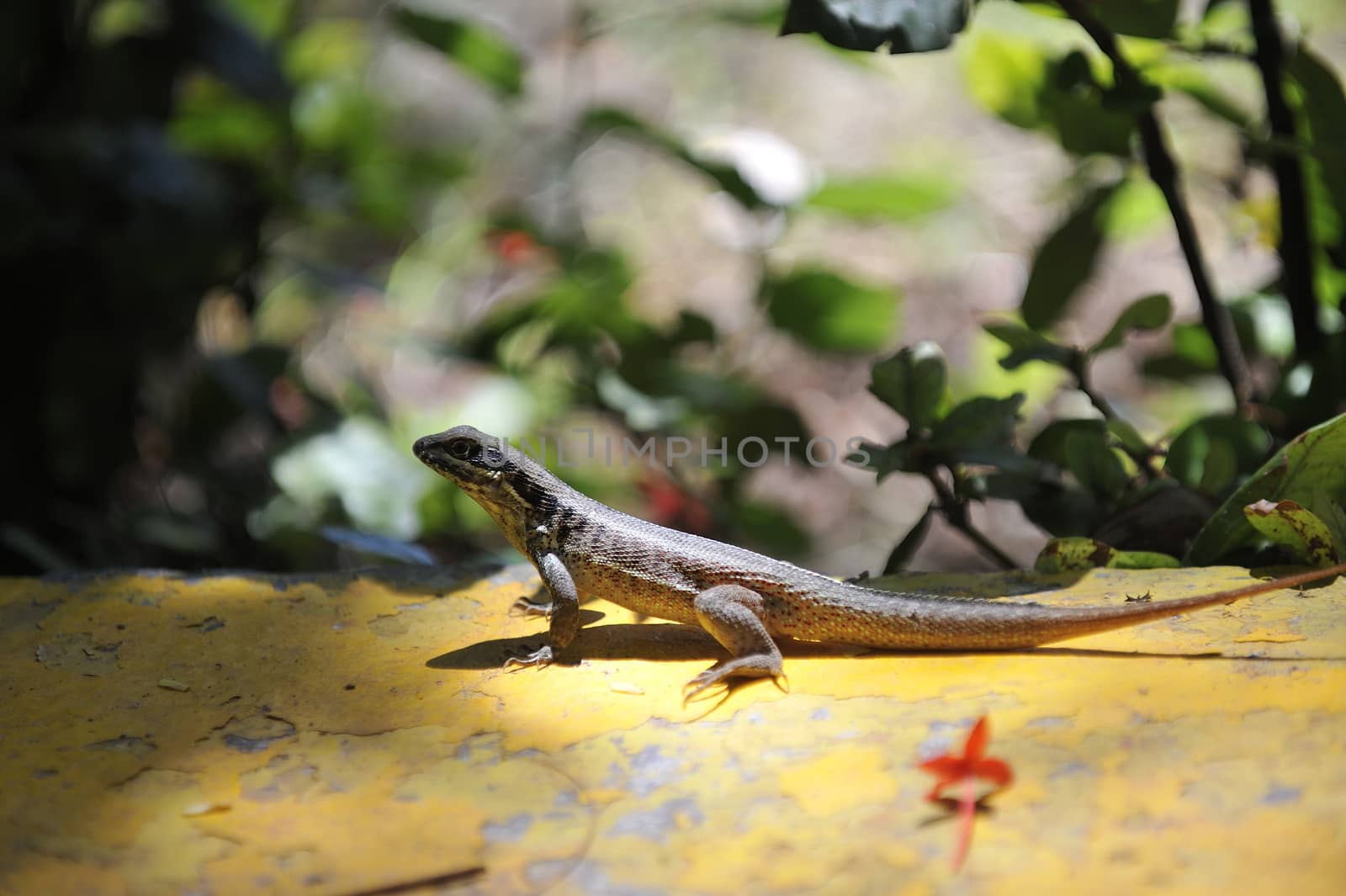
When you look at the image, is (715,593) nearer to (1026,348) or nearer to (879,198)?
(1026,348)

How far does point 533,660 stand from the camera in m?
2.88

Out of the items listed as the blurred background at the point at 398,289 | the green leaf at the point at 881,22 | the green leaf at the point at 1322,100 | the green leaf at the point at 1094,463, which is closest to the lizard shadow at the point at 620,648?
the blurred background at the point at 398,289

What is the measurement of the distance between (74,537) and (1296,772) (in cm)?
483

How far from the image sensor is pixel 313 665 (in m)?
2.84

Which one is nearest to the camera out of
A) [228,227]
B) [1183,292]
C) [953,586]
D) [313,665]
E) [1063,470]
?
[313,665]

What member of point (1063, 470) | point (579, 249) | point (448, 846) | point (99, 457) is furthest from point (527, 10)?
A: point (448, 846)

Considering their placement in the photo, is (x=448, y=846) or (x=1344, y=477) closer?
(x=448, y=846)

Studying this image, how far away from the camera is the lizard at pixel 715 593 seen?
2635 millimetres

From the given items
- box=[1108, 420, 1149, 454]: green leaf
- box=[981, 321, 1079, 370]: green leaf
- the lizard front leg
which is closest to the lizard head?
the lizard front leg

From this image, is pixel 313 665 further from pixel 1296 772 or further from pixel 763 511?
pixel 763 511

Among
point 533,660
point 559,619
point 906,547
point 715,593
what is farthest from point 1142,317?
point 533,660

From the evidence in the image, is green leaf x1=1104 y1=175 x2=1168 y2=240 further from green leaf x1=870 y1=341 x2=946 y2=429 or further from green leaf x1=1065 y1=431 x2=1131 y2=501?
green leaf x1=870 y1=341 x2=946 y2=429

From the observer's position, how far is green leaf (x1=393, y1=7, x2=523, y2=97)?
475 centimetres

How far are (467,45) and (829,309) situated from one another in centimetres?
186
